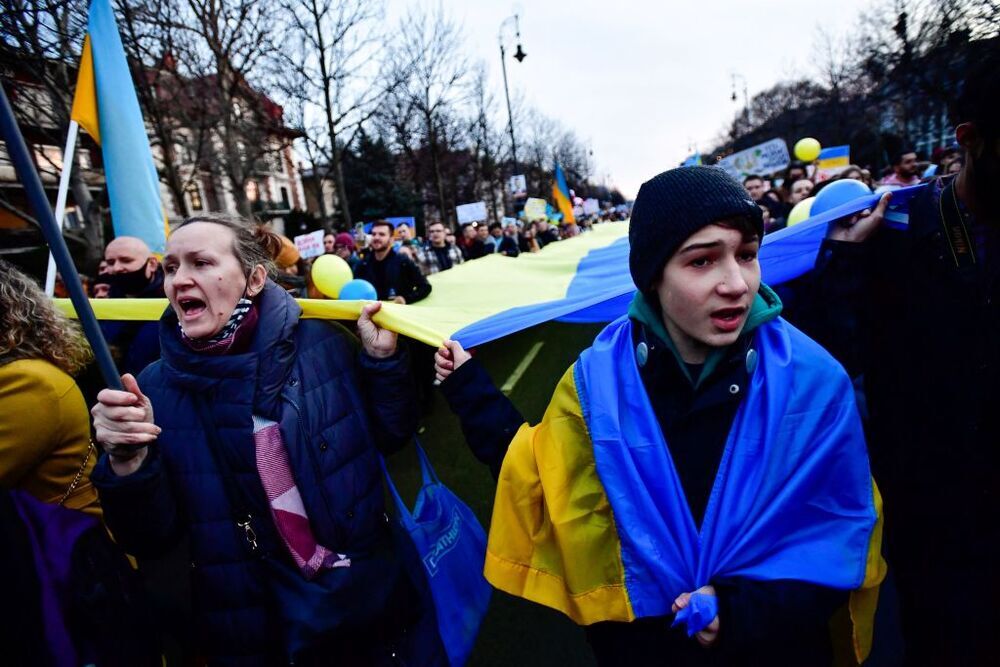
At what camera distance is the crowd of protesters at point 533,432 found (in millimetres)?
1235

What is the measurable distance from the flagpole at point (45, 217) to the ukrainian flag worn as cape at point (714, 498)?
110cm

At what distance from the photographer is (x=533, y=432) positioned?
146 centimetres

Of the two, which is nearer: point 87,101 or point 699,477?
point 699,477

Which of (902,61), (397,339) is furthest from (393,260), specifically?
(902,61)

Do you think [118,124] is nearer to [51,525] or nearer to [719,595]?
[51,525]

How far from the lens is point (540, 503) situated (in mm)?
1374

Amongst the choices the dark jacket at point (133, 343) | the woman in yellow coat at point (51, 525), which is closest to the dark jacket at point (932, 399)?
the woman in yellow coat at point (51, 525)

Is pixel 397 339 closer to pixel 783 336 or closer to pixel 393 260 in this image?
pixel 783 336

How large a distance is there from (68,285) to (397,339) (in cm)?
92

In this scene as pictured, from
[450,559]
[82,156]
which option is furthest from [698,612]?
[82,156]

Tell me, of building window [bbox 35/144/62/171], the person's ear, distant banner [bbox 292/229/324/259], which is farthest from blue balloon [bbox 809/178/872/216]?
building window [bbox 35/144/62/171]

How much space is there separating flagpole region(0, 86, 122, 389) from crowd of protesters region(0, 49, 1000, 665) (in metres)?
0.22

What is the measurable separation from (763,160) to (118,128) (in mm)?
16673

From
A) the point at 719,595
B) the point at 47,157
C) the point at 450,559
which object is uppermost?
the point at 47,157
